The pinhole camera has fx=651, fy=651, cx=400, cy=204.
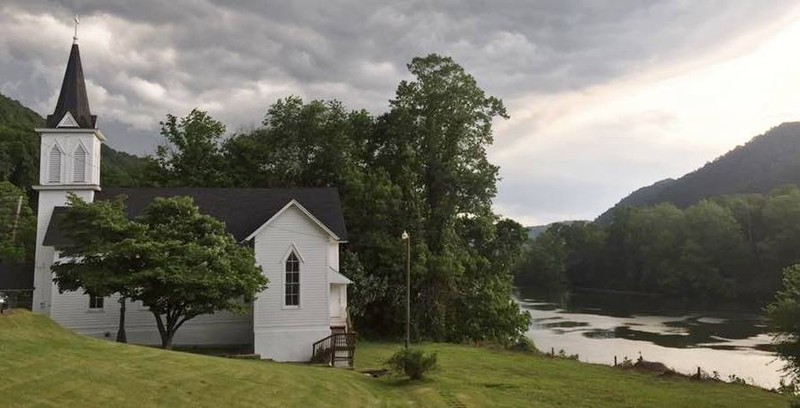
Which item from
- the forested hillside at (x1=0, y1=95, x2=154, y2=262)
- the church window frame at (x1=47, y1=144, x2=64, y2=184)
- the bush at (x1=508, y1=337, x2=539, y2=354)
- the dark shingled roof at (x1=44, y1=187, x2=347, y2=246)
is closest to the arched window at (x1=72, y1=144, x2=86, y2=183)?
the church window frame at (x1=47, y1=144, x2=64, y2=184)

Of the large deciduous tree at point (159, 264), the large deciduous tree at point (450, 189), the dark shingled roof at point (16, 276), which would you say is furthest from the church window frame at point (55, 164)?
the large deciduous tree at point (450, 189)

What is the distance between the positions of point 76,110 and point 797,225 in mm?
80118

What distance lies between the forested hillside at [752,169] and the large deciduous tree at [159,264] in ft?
458

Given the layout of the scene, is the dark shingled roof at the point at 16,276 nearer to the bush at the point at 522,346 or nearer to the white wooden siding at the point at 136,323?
the white wooden siding at the point at 136,323

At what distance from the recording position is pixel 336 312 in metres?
32.6

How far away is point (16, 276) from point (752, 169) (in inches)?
6611

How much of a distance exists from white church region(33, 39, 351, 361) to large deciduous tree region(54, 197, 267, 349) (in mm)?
2784

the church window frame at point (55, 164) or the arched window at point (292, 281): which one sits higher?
the church window frame at point (55, 164)

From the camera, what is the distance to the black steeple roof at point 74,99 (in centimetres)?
3189

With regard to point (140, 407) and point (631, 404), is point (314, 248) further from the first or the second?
point (140, 407)

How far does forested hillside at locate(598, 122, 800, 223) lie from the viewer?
485ft

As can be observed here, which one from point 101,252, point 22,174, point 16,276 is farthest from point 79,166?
point 22,174

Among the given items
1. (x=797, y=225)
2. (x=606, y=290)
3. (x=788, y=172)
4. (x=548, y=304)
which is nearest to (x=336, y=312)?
(x=548, y=304)

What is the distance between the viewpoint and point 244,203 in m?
33.2
